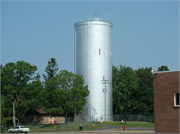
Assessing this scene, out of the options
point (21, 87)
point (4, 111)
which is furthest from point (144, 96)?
point (4, 111)

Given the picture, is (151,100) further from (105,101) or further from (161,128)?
(161,128)

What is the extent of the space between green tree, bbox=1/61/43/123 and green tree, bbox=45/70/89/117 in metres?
4.33

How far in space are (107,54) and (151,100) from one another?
23185 millimetres

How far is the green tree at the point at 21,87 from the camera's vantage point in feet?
234

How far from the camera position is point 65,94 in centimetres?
6544

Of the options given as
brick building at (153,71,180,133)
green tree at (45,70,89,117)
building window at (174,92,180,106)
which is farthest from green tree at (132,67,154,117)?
building window at (174,92,180,106)

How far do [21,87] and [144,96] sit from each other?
3832 centimetres

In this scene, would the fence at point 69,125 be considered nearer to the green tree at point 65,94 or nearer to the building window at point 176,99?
the green tree at point 65,94

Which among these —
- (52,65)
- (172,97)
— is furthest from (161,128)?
(52,65)

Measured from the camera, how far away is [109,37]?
7781 centimetres

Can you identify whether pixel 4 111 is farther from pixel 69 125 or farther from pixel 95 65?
pixel 95 65

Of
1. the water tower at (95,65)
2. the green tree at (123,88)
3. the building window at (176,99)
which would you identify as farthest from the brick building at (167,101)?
the green tree at (123,88)

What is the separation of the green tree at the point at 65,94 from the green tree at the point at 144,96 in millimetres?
26821

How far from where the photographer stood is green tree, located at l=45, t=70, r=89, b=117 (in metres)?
65.2
